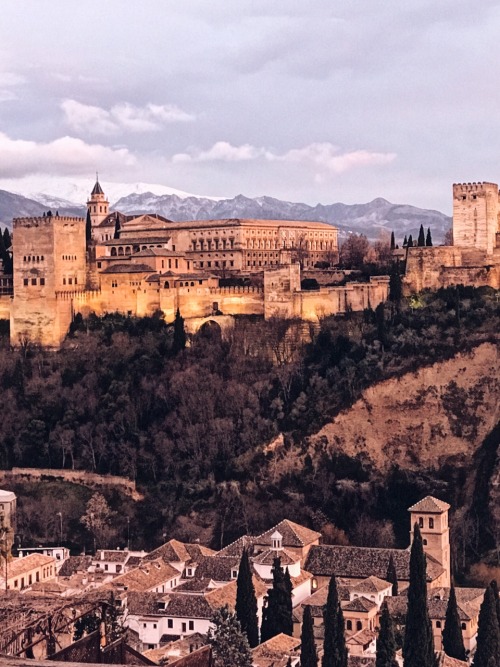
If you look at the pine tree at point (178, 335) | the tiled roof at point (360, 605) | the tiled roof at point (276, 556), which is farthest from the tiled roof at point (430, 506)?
the pine tree at point (178, 335)

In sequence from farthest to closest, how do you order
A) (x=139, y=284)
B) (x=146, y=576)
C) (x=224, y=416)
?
(x=139, y=284)
(x=224, y=416)
(x=146, y=576)

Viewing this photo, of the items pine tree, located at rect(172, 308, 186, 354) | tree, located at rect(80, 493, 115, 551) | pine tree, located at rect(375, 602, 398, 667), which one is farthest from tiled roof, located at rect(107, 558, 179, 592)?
pine tree, located at rect(172, 308, 186, 354)

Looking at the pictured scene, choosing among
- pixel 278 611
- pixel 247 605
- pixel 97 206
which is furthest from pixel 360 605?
pixel 97 206

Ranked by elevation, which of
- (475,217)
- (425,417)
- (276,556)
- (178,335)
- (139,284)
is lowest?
(276,556)

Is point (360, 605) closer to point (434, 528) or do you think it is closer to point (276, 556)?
point (276, 556)

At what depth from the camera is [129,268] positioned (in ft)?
199

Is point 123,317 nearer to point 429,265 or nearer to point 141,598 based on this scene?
point 429,265

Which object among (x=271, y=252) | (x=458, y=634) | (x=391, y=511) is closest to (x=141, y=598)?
(x=458, y=634)

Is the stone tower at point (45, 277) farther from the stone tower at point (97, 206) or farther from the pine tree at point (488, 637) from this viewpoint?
the pine tree at point (488, 637)

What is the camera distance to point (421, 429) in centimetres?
5400

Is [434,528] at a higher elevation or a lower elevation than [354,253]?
lower

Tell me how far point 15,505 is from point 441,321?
18123mm

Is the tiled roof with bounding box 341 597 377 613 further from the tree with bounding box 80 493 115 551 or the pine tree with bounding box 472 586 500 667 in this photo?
the tree with bounding box 80 493 115 551

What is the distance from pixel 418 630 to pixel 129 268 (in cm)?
3038
